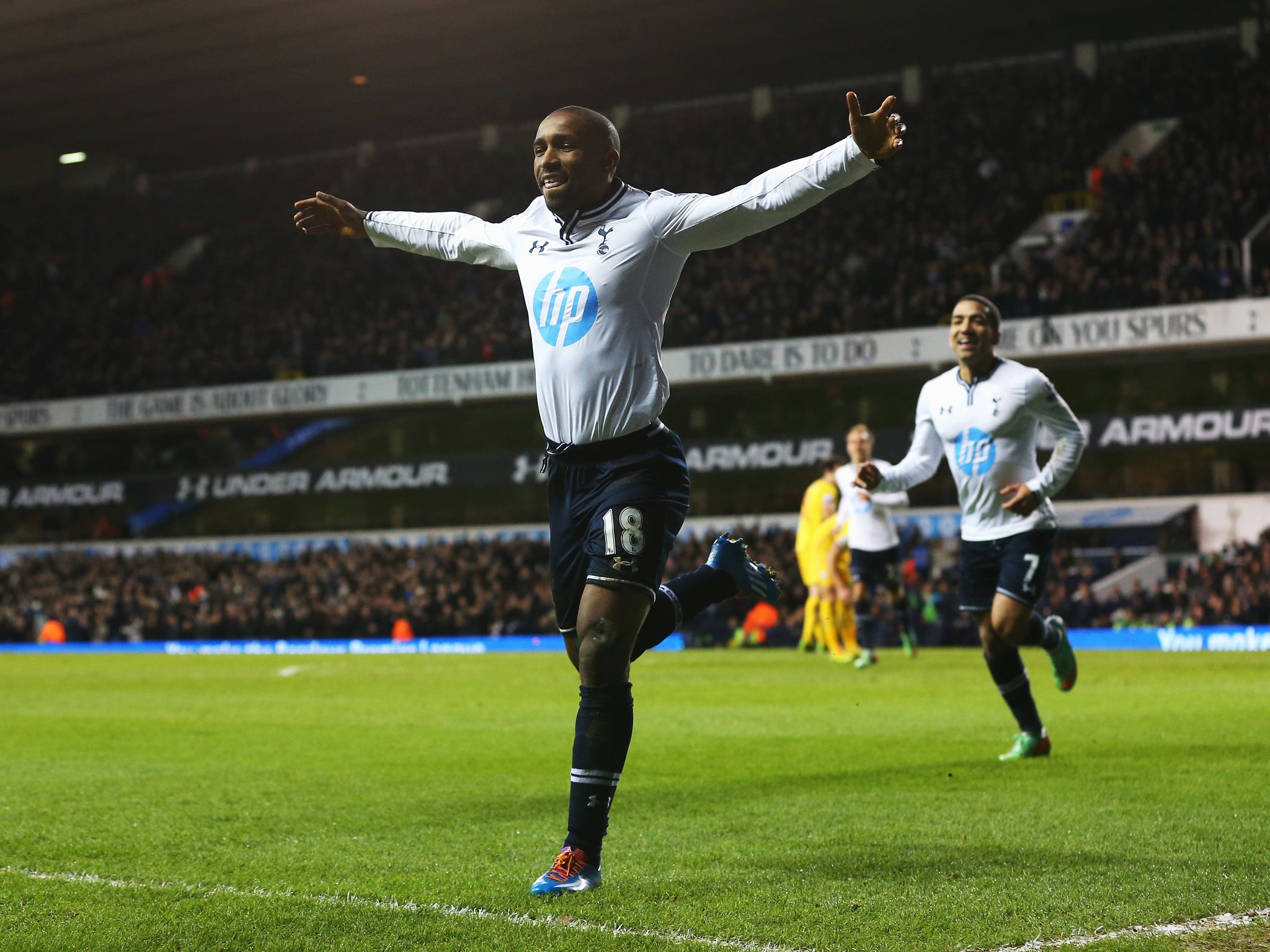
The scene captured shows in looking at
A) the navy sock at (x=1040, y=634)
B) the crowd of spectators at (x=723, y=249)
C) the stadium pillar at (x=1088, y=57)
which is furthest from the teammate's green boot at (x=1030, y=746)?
the stadium pillar at (x=1088, y=57)

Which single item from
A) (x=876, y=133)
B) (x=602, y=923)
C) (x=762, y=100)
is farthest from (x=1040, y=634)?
(x=762, y=100)

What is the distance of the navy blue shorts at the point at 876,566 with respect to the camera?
53.7ft

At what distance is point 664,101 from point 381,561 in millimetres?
16818

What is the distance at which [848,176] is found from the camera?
14.4 feet

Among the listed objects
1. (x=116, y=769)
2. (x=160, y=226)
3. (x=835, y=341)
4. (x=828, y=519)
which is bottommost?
(x=116, y=769)

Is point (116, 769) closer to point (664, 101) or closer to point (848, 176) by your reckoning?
point (848, 176)

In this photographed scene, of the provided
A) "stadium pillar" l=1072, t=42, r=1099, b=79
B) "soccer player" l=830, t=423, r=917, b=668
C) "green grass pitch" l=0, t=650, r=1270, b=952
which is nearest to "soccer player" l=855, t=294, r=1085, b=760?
"green grass pitch" l=0, t=650, r=1270, b=952

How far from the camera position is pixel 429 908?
4281 millimetres

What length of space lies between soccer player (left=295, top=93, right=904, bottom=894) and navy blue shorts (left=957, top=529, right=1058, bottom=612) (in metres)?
3.43

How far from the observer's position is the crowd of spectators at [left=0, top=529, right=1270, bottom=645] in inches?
969

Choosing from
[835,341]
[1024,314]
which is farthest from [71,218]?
[1024,314]

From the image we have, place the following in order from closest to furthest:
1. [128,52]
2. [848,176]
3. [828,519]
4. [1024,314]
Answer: [848,176], [828,519], [1024,314], [128,52]

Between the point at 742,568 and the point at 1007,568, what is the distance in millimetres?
2733

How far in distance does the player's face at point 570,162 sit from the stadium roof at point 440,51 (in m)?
30.4
